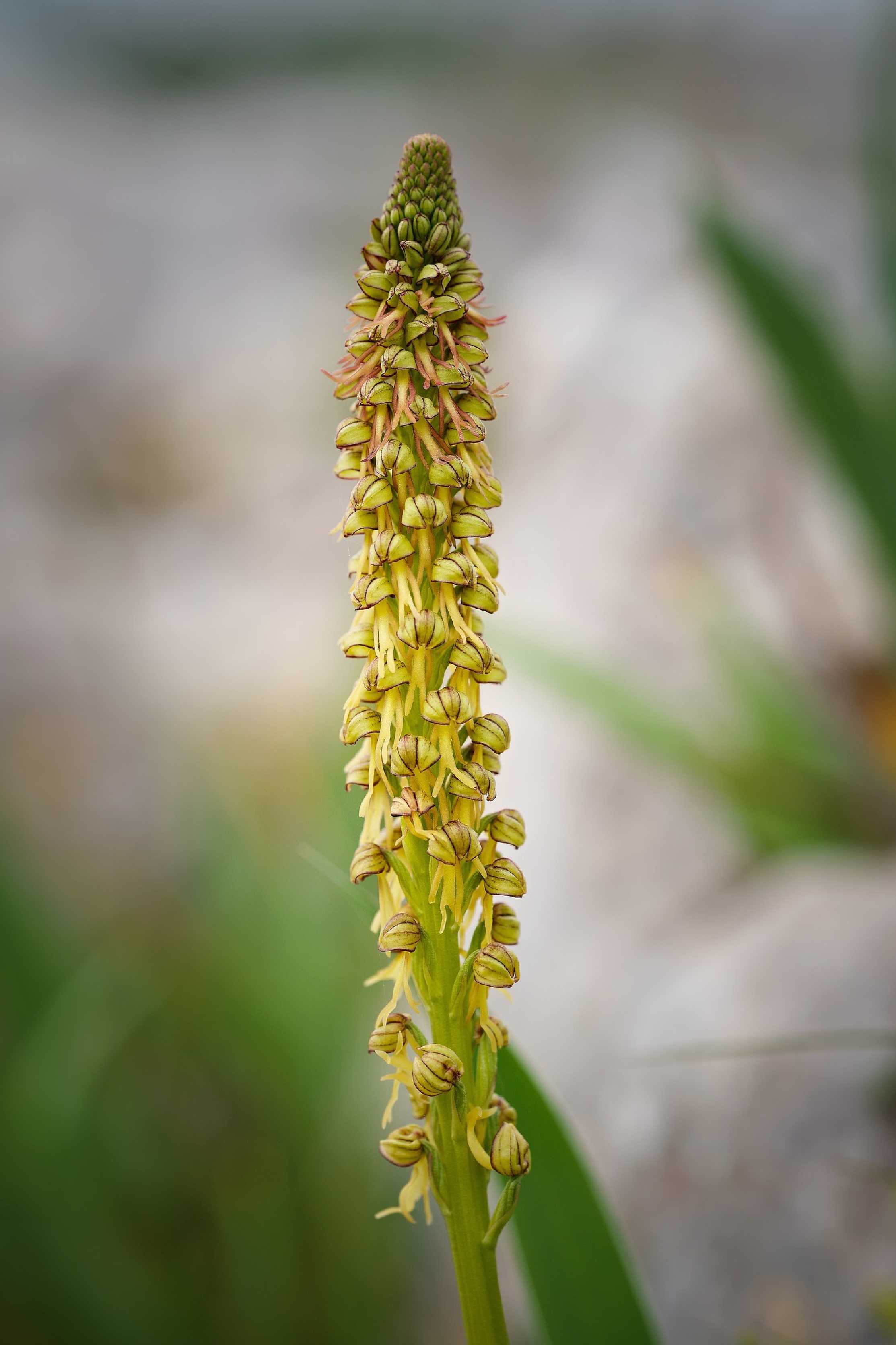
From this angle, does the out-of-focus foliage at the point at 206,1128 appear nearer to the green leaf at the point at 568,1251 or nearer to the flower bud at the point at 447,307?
the green leaf at the point at 568,1251

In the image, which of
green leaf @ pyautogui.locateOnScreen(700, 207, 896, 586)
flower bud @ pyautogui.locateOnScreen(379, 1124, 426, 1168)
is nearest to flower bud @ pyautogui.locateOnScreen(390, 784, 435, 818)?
flower bud @ pyautogui.locateOnScreen(379, 1124, 426, 1168)

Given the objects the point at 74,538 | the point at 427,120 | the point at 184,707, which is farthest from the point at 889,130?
the point at 427,120

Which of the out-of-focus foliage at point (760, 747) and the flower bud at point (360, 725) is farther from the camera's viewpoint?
the out-of-focus foliage at point (760, 747)

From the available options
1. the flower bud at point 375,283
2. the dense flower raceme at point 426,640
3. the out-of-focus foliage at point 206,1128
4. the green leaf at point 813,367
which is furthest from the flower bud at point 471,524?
the green leaf at point 813,367

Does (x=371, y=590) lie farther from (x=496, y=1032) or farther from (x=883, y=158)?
(x=883, y=158)

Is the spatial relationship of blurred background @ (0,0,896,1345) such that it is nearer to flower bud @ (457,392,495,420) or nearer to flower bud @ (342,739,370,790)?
flower bud @ (342,739,370,790)
